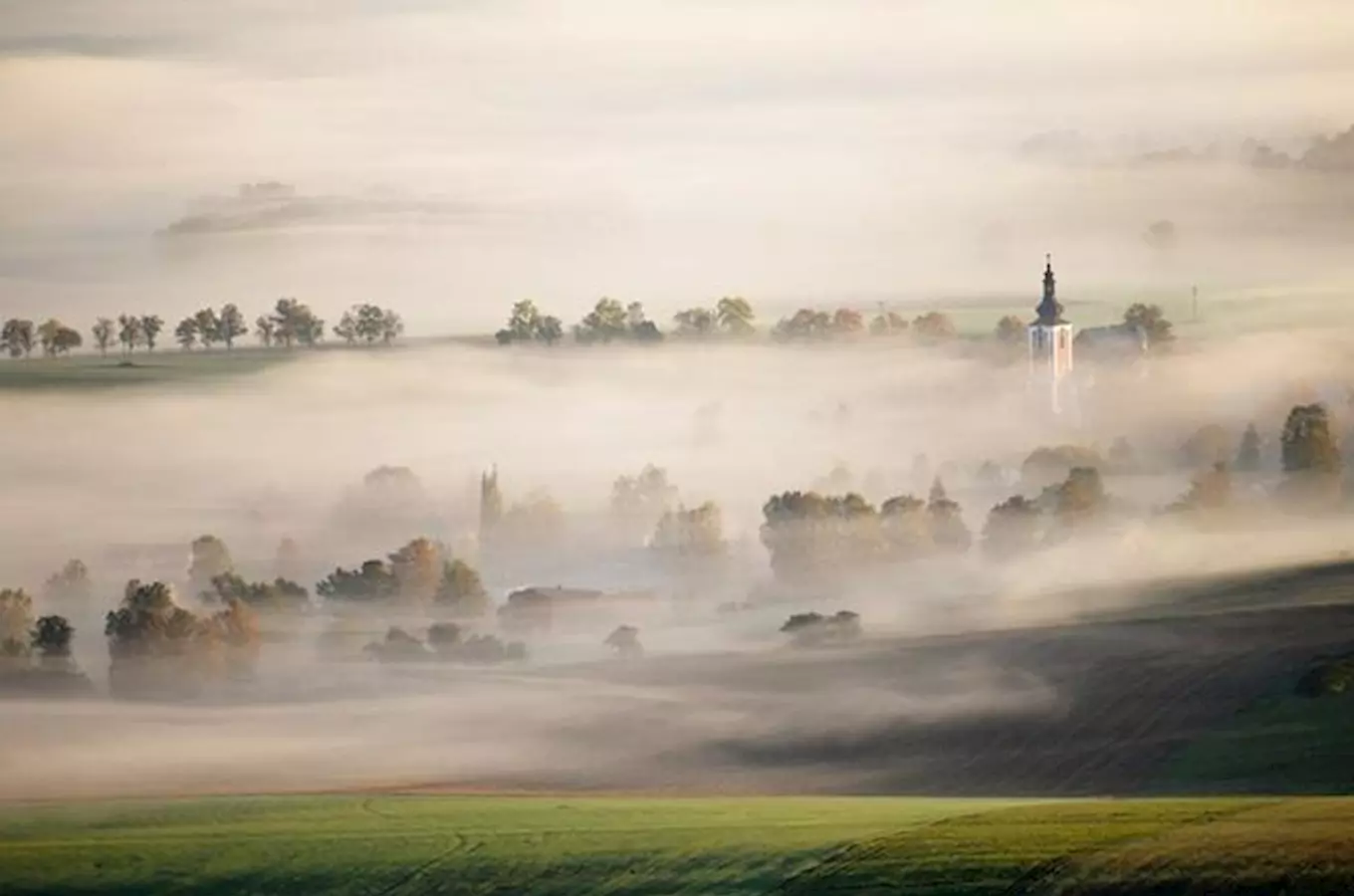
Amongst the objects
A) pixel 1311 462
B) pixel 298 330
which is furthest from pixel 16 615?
pixel 1311 462

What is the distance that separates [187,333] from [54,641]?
39.2 inches

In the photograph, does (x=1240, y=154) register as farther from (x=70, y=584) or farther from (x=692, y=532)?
(x=70, y=584)

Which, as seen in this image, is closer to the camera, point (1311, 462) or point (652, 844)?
point (652, 844)

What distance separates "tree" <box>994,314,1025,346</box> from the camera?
643 cm

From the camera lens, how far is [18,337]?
6.33 metres

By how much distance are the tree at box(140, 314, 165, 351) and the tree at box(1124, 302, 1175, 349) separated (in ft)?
9.57

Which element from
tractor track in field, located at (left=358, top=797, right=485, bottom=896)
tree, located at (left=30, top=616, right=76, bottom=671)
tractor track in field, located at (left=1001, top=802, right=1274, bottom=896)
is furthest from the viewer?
tree, located at (left=30, top=616, right=76, bottom=671)

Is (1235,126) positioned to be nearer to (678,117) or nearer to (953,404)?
(953,404)

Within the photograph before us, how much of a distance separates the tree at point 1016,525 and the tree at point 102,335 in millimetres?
2685

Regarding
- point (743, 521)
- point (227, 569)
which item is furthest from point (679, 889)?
point (227, 569)

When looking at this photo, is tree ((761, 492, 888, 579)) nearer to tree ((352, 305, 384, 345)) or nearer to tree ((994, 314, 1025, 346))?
tree ((994, 314, 1025, 346))

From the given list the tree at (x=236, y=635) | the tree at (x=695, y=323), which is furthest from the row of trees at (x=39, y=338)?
the tree at (x=695, y=323)

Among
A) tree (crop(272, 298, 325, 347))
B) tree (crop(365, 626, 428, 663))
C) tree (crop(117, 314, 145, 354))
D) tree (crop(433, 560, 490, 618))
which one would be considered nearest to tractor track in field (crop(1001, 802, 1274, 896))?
tree (crop(433, 560, 490, 618))

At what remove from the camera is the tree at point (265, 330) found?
634 cm
